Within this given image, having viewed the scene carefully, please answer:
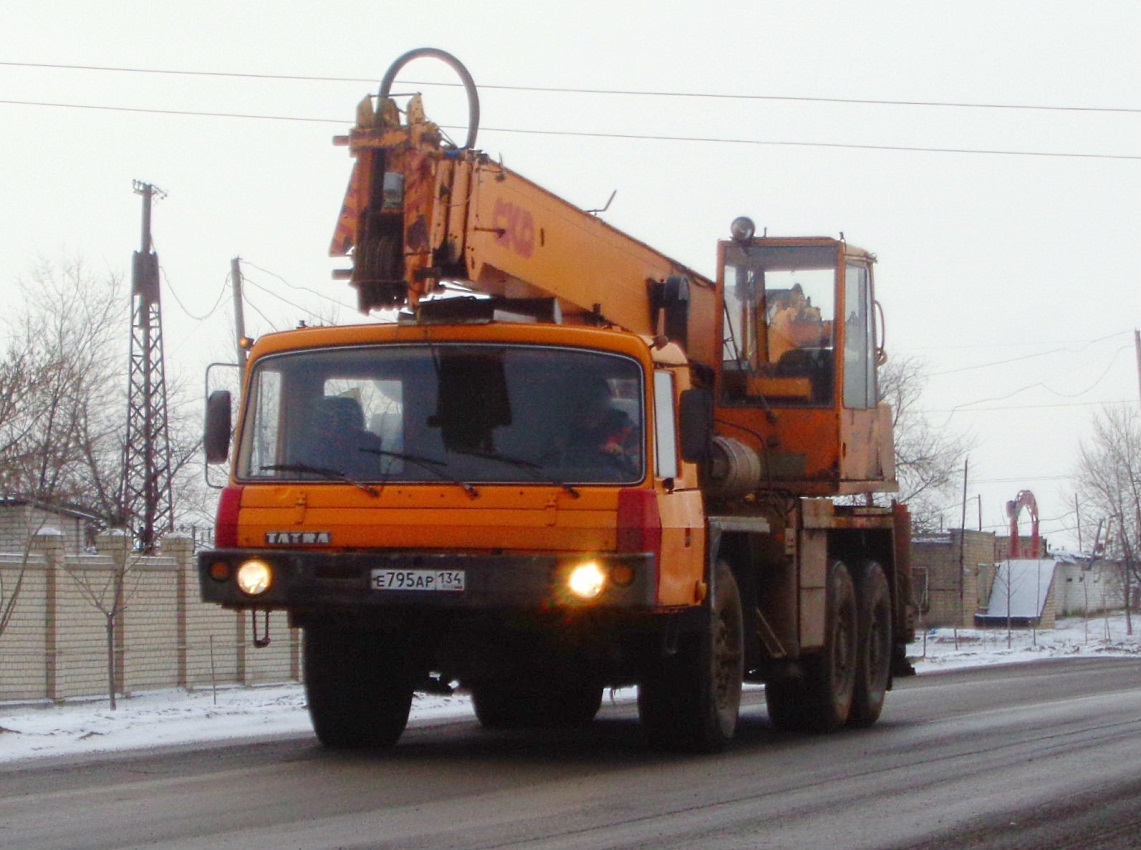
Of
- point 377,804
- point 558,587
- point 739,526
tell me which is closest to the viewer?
point 377,804

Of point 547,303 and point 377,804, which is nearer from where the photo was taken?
point 377,804

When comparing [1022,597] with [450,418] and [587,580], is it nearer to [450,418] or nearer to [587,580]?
[450,418]

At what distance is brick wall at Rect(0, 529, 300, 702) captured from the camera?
2003cm

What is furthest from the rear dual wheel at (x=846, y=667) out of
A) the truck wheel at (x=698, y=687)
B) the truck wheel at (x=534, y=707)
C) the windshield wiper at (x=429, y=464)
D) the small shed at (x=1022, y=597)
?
the small shed at (x=1022, y=597)

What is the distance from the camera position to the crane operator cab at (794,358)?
1319 cm

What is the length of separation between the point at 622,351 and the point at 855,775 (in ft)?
8.75

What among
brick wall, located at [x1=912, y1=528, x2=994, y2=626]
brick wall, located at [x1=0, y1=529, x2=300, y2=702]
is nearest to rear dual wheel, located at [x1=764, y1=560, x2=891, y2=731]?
brick wall, located at [x1=0, y1=529, x2=300, y2=702]

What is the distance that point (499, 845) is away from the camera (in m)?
7.35

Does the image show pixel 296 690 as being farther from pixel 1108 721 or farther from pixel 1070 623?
pixel 1070 623

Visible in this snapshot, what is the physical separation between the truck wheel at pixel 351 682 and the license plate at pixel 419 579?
140cm

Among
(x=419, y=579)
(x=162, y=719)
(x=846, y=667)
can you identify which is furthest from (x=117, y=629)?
(x=419, y=579)

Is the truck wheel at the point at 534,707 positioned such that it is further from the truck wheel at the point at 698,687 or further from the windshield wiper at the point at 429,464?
the windshield wiper at the point at 429,464

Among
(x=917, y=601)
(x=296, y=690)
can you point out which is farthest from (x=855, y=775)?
(x=296, y=690)

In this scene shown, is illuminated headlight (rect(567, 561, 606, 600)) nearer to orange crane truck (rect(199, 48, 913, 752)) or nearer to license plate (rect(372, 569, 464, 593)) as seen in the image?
orange crane truck (rect(199, 48, 913, 752))
